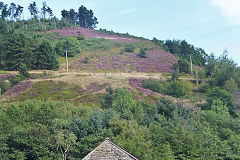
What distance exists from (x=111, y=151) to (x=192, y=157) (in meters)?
14.7

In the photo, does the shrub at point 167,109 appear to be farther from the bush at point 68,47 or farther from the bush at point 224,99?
the bush at point 68,47

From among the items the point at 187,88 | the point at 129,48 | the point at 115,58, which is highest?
the point at 129,48

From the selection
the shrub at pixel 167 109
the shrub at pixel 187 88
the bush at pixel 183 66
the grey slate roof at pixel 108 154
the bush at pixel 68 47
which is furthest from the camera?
the bush at pixel 68 47

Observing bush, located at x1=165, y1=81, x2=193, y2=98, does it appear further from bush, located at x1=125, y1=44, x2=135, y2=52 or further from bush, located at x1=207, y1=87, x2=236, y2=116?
bush, located at x1=125, y1=44, x2=135, y2=52

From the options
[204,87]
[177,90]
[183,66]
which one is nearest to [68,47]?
[183,66]

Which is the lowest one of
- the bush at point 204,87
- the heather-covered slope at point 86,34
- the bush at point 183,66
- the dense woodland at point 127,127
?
the dense woodland at point 127,127

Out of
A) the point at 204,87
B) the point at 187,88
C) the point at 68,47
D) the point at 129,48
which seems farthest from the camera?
Answer: the point at 129,48

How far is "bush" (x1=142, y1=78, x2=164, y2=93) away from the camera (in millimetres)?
58406

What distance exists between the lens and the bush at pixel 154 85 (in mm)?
58406

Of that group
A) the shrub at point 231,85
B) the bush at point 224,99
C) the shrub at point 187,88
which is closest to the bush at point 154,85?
the shrub at point 187,88

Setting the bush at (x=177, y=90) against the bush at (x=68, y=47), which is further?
the bush at (x=68, y=47)

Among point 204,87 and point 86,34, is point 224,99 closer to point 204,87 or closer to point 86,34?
point 204,87

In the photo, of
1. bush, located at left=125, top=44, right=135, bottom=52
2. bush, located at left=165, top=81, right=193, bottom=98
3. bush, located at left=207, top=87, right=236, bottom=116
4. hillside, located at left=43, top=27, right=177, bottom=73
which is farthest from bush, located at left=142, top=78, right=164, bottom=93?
bush, located at left=125, top=44, right=135, bottom=52

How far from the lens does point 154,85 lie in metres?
58.9
